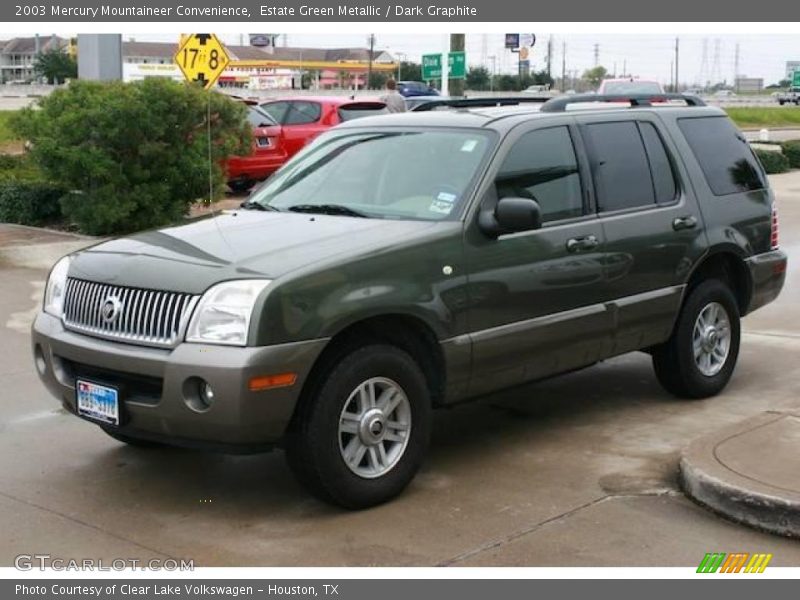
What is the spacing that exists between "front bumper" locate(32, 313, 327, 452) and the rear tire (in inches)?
115

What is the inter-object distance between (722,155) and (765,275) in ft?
2.83

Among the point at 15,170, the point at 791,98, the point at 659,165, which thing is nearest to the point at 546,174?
the point at 659,165

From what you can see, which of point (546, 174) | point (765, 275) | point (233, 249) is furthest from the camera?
point (765, 275)

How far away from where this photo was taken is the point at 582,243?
20.2 ft

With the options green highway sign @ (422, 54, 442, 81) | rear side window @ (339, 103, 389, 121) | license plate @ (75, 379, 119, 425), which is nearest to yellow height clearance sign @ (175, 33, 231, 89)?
rear side window @ (339, 103, 389, 121)

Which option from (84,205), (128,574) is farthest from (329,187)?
(84,205)

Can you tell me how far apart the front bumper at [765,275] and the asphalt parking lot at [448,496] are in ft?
1.91

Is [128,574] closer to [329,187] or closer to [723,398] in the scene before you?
[329,187]

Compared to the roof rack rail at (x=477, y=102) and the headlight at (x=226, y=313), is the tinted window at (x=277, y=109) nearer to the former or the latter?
the roof rack rail at (x=477, y=102)

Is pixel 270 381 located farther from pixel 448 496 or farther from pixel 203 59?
pixel 203 59

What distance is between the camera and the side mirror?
5.52m

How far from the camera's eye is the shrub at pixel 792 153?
25.5 metres

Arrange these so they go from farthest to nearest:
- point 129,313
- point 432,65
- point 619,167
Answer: point 432,65
point 619,167
point 129,313

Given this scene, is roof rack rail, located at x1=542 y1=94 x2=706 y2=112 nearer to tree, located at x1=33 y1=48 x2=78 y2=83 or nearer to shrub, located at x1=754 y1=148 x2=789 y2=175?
shrub, located at x1=754 y1=148 x2=789 y2=175
